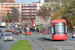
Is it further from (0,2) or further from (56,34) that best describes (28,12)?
(56,34)

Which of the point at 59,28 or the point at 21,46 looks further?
the point at 59,28

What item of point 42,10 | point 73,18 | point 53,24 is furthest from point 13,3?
point 53,24

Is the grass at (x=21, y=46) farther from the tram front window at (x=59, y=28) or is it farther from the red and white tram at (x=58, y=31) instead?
the tram front window at (x=59, y=28)

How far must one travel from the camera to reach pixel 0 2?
15212cm

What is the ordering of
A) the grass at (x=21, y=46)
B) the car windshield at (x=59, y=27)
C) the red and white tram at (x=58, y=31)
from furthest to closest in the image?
1. the car windshield at (x=59, y=27)
2. the red and white tram at (x=58, y=31)
3. the grass at (x=21, y=46)

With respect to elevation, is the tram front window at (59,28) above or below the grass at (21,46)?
above

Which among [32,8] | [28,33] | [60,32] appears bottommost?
[28,33]

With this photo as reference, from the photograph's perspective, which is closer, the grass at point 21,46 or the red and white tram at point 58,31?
the grass at point 21,46

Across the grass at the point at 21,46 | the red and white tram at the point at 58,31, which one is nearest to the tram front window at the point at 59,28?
the red and white tram at the point at 58,31

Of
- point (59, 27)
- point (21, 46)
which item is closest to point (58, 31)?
point (59, 27)

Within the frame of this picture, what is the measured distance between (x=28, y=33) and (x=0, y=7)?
84.0 m

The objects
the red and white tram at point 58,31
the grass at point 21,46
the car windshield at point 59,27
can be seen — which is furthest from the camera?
the car windshield at point 59,27

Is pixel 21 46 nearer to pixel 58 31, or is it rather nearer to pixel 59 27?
pixel 58 31

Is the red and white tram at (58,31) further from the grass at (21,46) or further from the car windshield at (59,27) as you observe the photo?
the grass at (21,46)
